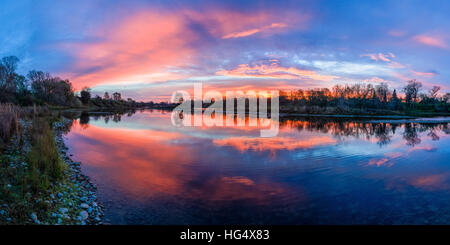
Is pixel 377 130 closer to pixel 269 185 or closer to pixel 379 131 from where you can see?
pixel 379 131

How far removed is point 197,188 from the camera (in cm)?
693

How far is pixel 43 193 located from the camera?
5.12m

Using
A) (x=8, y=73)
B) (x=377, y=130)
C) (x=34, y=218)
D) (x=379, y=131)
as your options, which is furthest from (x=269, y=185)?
(x=8, y=73)

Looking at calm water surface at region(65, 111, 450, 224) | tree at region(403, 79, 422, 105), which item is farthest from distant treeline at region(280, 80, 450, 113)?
calm water surface at region(65, 111, 450, 224)

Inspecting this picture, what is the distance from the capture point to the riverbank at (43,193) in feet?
13.9

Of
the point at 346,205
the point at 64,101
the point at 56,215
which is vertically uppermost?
the point at 64,101

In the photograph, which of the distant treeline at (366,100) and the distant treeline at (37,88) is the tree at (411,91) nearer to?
the distant treeline at (366,100)

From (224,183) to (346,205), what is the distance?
366cm

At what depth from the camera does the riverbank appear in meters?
4.23

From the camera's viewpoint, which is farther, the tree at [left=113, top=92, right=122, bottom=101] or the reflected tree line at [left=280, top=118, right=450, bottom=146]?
the tree at [left=113, top=92, right=122, bottom=101]

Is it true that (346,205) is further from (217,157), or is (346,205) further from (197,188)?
(217,157)

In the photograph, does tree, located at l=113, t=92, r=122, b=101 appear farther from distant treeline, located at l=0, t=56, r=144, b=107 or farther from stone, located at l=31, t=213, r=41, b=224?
stone, located at l=31, t=213, r=41, b=224
